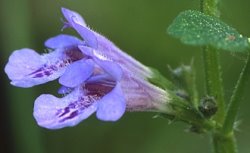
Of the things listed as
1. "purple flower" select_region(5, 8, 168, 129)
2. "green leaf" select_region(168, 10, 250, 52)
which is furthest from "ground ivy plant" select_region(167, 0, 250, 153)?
"purple flower" select_region(5, 8, 168, 129)

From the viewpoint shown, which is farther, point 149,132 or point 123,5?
point 123,5

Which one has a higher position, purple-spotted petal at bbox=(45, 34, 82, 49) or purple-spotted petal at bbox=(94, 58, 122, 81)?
purple-spotted petal at bbox=(94, 58, 122, 81)

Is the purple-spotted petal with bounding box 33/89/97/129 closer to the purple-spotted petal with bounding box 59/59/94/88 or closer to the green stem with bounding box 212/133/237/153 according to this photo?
the purple-spotted petal with bounding box 59/59/94/88

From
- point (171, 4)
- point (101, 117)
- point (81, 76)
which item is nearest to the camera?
point (101, 117)

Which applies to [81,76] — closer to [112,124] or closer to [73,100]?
[73,100]

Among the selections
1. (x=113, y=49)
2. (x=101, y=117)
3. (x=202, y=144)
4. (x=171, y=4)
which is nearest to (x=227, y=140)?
(x=113, y=49)
